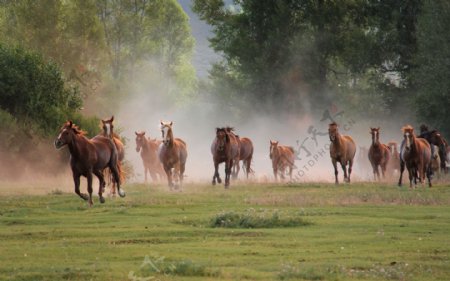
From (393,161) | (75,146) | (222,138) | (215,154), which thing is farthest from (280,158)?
(75,146)

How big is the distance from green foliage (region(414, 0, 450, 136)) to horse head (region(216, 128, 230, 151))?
17.6 m

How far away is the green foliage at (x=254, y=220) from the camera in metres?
23.1

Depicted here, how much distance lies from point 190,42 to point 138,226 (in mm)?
91403

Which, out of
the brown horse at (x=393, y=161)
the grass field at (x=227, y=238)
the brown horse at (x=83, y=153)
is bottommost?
the grass field at (x=227, y=238)

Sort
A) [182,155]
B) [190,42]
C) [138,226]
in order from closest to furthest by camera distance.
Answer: [138,226]
[182,155]
[190,42]

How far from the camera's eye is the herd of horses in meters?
30.4

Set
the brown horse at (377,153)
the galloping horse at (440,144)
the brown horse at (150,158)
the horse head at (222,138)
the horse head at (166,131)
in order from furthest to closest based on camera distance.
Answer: the brown horse at (150,158) → the brown horse at (377,153) → the galloping horse at (440,144) → the horse head at (222,138) → the horse head at (166,131)

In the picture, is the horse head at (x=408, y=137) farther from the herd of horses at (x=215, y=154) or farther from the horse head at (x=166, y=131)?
the horse head at (x=166, y=131)

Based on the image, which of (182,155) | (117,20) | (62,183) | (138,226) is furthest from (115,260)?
(117,20)

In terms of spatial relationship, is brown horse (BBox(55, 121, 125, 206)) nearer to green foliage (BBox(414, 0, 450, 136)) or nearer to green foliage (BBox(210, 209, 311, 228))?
green foliage (BBox(210, 209, 311, 228))

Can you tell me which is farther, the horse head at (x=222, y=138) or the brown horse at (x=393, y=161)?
the brown horse at (x=393, y=161)

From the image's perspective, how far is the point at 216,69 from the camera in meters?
117

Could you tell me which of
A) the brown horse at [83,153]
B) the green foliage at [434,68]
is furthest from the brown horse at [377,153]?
the brown horse at [83,153]

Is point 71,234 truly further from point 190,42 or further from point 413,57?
point 190,42
